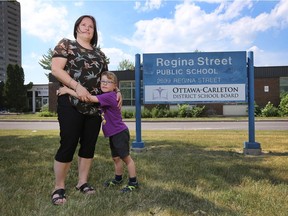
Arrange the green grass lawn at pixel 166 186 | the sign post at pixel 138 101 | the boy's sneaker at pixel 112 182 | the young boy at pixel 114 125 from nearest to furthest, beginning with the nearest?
the green grass lawn at pixel 166 186 → the young boy at pixel 114 125 → the boy's sneaker at pixel 112 182 → the sign post at pixel 138 101

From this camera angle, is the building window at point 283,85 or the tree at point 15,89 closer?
the building window at point 283,85

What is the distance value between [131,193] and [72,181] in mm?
965

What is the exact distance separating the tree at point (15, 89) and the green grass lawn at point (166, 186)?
43.5 meters

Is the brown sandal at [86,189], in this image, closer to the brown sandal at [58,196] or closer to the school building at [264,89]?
the brown sandal at [58,196]

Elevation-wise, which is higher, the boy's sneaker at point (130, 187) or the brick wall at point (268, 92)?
the brick wall at point (268, 92)

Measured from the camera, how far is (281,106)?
3084cm

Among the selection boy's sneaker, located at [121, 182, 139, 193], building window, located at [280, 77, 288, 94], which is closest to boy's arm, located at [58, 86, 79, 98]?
boy's sneaker, located at [121, 182, 139, 193]

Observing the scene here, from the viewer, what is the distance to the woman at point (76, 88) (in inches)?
141

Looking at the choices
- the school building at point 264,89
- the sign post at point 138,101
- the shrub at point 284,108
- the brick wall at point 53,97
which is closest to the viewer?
the sign post at point 138,101

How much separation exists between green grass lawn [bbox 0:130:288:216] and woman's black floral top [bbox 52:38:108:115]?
3.13 feet

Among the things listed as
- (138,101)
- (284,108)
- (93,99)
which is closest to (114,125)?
(93,99)

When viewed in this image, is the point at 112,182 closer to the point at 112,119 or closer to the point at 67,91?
the point at 112,119

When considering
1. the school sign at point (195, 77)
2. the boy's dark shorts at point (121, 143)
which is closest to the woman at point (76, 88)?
the boy's dark shorts at point (121, 143)

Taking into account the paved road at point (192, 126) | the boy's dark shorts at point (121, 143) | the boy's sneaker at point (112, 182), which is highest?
the boy's dark shorts at point (121, 143)
